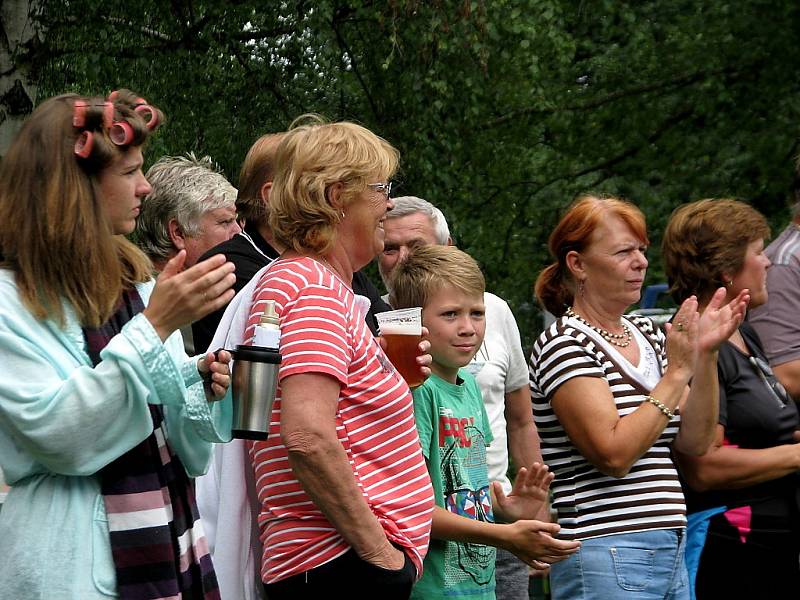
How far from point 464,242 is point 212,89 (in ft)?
9.49

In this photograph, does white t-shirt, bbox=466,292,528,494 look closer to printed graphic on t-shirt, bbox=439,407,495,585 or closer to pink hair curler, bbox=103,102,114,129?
printed graphic on t-shirt, bbox=439,407,495,585

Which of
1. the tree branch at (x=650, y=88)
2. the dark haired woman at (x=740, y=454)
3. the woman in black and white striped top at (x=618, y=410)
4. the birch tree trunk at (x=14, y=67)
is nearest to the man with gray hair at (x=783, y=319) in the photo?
the dark haired woman at (x=740, y=454)

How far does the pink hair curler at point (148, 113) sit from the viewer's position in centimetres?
277

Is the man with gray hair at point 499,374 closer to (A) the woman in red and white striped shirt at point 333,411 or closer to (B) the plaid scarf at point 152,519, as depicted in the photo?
(A) the woman in red and white striped shirt at point 333,411

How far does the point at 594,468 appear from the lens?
12.1ft

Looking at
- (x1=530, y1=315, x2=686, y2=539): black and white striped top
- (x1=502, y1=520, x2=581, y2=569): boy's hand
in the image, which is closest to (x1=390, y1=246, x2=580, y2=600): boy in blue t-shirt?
(x1=502, y1=520, x2=581, y2=569): boy's hand

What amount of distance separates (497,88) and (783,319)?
534 cm

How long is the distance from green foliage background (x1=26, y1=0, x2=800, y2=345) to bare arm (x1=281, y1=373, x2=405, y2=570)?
13.3 ft

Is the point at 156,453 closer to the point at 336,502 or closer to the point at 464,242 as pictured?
the point at 336,502

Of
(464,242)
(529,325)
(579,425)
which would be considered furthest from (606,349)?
(529,325)

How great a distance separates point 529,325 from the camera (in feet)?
42.4

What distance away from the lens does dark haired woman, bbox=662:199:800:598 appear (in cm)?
391

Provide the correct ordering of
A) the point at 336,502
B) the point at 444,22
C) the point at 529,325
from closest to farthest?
1. the point at 336,502
2. the point at 444,22
3. the point at 529,325

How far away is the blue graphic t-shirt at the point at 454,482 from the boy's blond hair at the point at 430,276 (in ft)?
0.94
